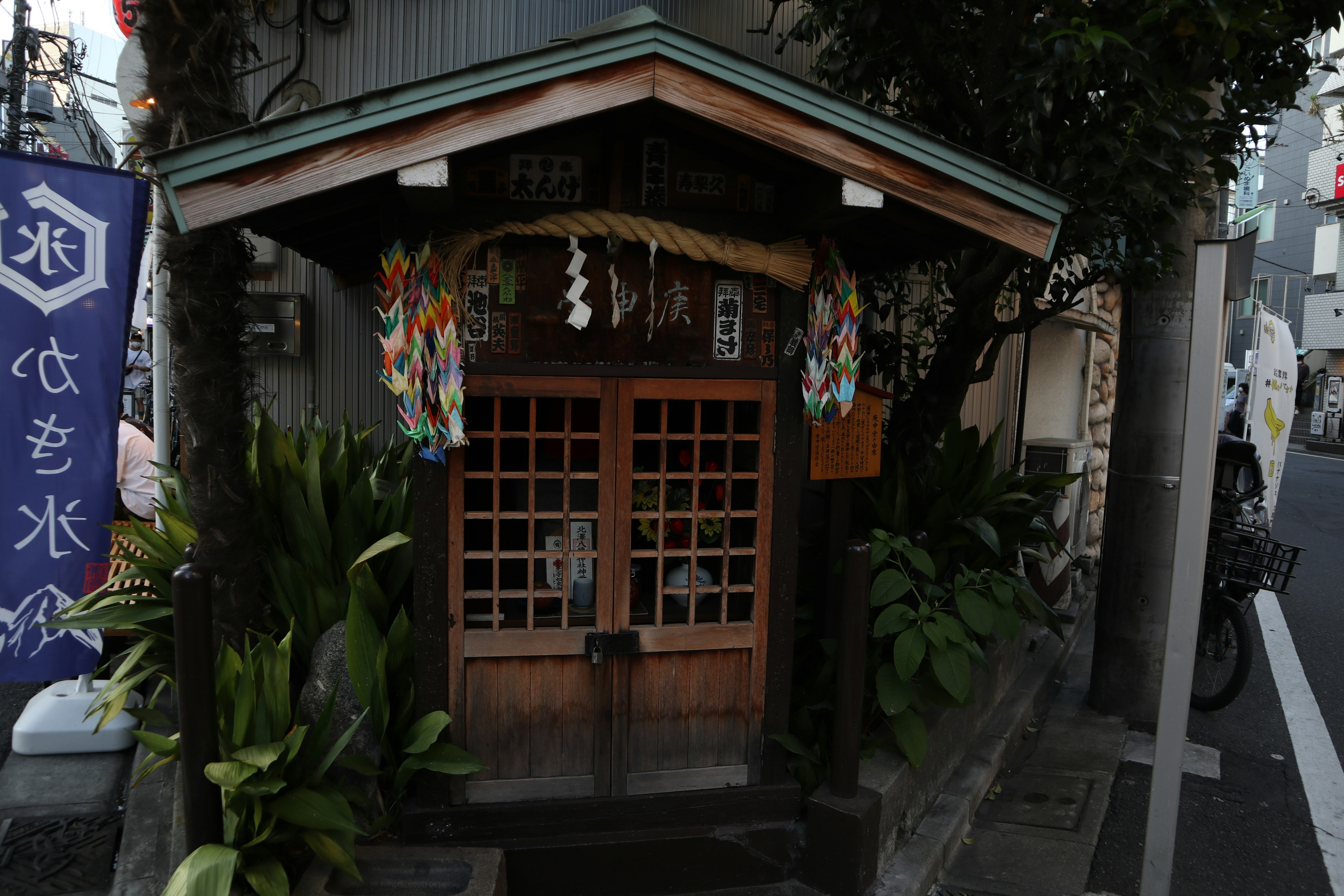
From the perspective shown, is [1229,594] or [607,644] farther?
[1229,594]

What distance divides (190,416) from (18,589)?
143 cm

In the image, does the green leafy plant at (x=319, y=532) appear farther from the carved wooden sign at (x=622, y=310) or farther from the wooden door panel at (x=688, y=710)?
the wooden door panel at (x=688, y=710)

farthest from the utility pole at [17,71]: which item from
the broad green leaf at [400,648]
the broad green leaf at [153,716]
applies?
the broad green leaf at [400,648]

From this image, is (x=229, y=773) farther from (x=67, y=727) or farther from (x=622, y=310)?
(x=67, y=727)

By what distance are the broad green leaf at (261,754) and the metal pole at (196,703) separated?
0.09 metres

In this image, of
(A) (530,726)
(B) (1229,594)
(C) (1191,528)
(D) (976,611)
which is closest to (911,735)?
(D) (976,611)

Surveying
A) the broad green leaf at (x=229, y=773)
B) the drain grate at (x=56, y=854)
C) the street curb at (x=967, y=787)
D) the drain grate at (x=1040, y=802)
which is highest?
the broad green leaf at (x=229, y=773)

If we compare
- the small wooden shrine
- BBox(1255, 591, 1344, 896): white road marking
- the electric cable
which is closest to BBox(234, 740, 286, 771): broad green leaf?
the small wooden shrine

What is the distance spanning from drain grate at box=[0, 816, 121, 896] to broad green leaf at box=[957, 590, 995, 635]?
4348 millimetres

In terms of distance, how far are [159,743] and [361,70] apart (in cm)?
506

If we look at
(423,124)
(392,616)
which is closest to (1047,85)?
(423,124)

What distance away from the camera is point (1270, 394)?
7.82 m

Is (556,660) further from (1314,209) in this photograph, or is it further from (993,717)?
(1314,209)

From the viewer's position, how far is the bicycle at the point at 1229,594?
6.50 meters
